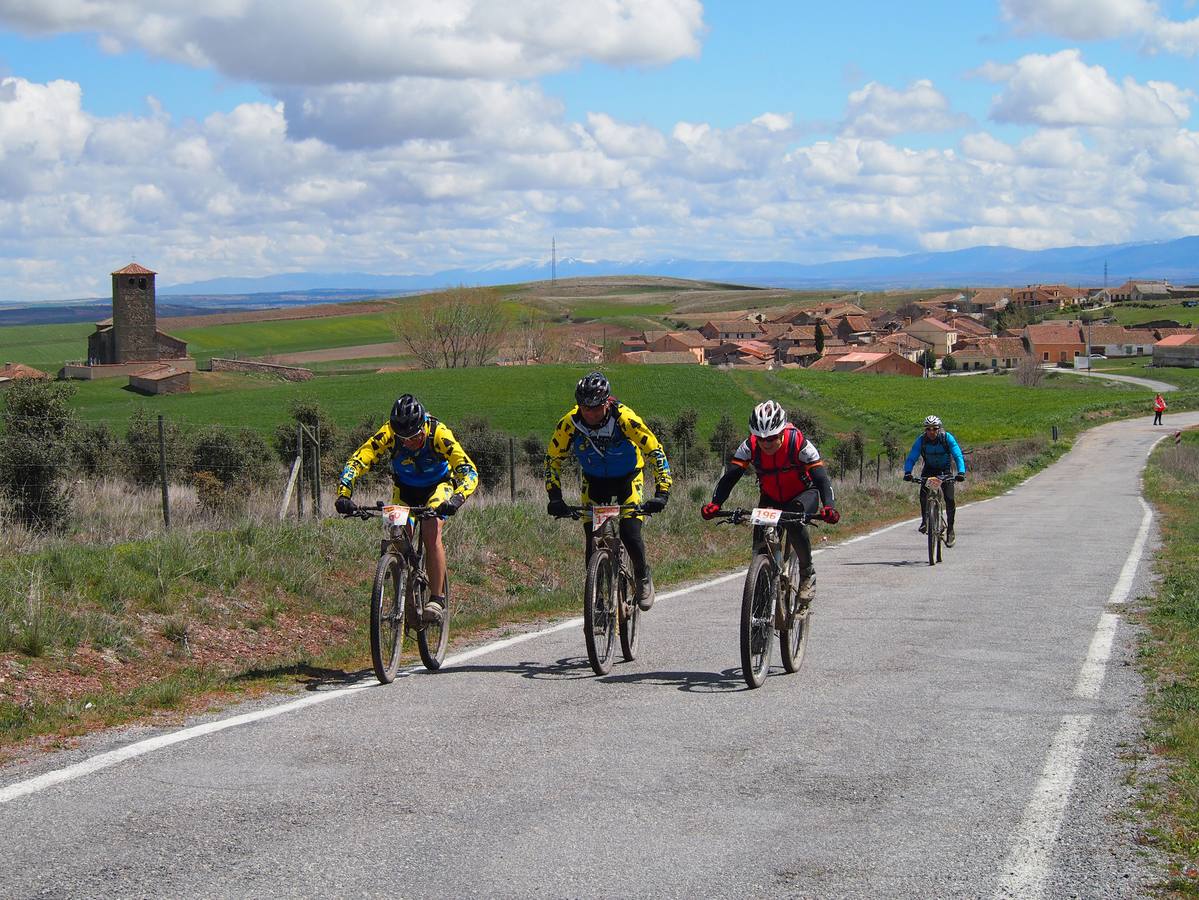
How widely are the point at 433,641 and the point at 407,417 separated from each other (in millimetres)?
1585

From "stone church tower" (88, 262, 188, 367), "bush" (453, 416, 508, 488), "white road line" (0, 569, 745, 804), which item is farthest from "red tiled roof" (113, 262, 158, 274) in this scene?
"white road line" (0, 569, 745, 804)

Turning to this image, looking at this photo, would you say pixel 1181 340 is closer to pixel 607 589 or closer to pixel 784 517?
pixel 784 517

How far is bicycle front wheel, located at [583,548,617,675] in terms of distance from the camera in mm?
8492

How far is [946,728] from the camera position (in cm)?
702

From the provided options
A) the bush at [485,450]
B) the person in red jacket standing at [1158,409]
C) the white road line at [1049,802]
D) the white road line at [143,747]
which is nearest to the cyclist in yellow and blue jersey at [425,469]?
the white road line at [143,747]

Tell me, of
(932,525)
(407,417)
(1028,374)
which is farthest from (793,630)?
(1028,374)

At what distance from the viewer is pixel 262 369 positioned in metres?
117

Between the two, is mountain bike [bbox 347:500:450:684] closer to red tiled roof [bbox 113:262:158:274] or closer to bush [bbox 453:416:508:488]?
bush [bbox 453:416:508:488]

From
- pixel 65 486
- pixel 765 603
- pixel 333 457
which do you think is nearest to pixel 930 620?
pixel 765 603

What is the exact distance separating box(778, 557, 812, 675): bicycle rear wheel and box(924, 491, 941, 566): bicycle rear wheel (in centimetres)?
824

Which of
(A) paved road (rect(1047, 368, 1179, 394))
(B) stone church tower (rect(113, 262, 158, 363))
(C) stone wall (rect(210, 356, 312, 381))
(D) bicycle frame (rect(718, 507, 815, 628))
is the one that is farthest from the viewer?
(B) stone church tower (rect(113, 262, 158, 363))

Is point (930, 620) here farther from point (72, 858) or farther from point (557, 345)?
point (557, 345)

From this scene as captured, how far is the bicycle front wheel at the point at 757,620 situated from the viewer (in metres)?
8.00

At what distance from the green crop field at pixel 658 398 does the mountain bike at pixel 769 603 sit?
62117 millimetres
